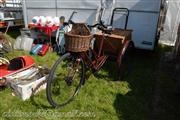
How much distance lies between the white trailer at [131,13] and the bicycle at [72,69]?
1388mm

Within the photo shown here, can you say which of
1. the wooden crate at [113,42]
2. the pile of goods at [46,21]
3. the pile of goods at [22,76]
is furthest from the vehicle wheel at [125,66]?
the pile of goods at [46,21]

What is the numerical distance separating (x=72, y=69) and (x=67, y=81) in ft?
0.71

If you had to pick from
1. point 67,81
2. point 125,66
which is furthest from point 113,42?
point 67,81

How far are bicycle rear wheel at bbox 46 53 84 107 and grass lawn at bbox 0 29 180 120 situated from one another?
5.2 inches

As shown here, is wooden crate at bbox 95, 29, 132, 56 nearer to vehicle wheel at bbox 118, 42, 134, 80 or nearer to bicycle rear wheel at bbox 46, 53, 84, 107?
vehicle wheel at bbox 118, 42, 134, 80

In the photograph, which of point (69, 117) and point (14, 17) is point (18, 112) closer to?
point (69, 117)

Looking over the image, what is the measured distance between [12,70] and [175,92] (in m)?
3.03

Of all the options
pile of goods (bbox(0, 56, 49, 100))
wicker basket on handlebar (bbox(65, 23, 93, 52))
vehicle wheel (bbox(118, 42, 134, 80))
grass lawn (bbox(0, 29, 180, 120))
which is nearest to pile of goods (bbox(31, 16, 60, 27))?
pile of goods (bbox(0, 56, 49, 100))

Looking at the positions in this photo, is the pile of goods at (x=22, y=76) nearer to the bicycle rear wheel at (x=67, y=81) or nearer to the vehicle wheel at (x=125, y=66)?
the bicycle rear wheel at (x=67, y=81)

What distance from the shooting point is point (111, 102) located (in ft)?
11.8

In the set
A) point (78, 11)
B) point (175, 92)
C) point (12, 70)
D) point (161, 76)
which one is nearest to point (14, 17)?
point (78, 11)

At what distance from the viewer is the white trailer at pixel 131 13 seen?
5408 millimetres

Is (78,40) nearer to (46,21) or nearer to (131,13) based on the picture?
(131,13)

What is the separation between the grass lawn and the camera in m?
3.20
